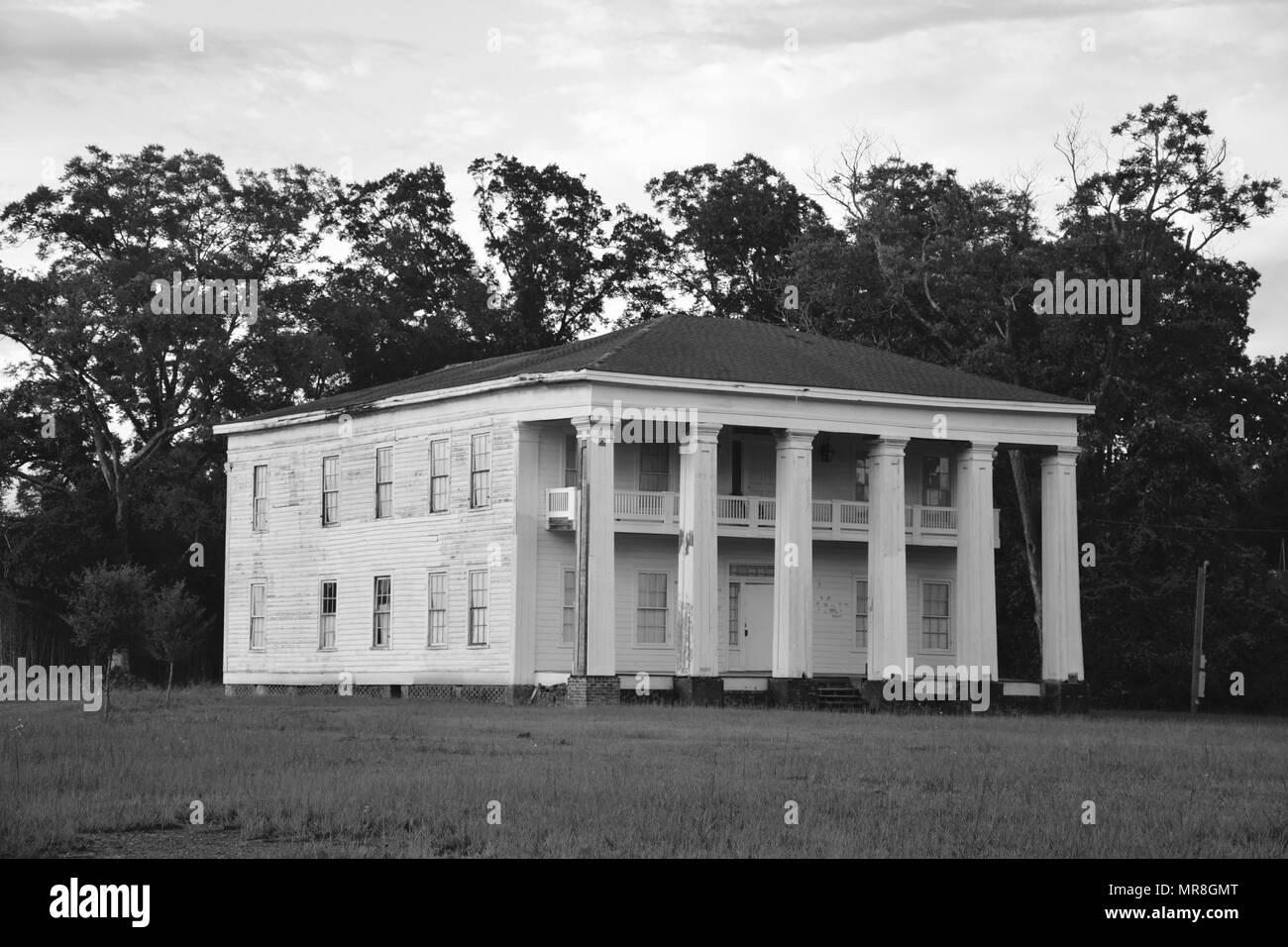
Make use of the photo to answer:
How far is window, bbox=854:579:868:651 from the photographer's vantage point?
5381 centimetres

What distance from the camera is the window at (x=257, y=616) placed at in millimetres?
57969

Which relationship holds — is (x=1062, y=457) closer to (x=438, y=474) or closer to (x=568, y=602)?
(x=568, y=602)

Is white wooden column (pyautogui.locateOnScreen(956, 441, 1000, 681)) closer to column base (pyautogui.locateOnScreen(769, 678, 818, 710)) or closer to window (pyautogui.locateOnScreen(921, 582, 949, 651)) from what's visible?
window (pyautogui.locateOnScreen(921, 582, 949, 651))

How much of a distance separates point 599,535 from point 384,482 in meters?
9.72

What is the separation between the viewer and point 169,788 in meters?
22.1

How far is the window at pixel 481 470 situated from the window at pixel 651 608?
445cm

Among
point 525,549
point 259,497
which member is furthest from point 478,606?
point 259,497

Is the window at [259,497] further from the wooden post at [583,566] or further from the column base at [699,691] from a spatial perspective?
the column base at [699,691]

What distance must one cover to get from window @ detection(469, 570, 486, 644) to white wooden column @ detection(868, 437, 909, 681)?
9.43 metres

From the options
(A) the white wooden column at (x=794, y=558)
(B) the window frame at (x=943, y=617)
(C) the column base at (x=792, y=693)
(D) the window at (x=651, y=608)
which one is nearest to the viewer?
(C) the column base at (x=792, y=693)

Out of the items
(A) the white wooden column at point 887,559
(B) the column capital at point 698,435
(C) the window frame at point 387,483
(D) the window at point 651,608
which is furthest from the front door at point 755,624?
(C) the window frame at point 387,483

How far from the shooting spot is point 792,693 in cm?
4700

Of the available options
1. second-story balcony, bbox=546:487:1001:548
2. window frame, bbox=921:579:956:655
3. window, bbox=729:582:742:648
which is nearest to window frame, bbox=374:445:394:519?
second-story balcony, bbox=546:487:1001:548
